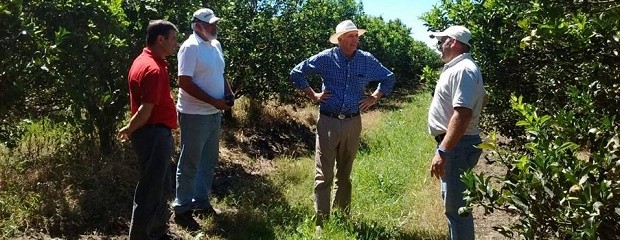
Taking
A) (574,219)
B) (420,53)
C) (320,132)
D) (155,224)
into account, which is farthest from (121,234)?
(420,53)

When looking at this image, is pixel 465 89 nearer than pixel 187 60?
Yes

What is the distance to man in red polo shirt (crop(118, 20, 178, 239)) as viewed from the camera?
3.86m

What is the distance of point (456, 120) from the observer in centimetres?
349

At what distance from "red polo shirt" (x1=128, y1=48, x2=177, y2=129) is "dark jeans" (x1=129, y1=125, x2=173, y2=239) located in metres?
0.09

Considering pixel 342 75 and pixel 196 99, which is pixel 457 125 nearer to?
pixel 342 75

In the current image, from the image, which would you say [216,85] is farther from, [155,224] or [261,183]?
[261,183]

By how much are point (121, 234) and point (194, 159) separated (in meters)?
0.89

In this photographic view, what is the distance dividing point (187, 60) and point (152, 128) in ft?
2.80

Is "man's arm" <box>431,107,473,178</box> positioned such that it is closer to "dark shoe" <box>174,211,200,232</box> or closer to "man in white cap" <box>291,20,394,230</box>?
"man in white cap" <box>291,20,394,230</box>

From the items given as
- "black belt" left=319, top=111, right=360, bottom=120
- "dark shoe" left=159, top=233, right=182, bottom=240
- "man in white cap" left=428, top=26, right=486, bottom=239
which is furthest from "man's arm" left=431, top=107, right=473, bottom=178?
"dark shoe" left=159, top=233, right=182, bottom=240

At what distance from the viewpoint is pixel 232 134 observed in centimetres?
970

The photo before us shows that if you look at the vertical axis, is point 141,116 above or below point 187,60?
below

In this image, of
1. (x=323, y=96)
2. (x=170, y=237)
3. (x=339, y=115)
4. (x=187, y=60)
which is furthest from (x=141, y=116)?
(x=339, y=115)

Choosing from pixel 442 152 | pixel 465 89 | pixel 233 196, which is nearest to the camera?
pixel 465 89
